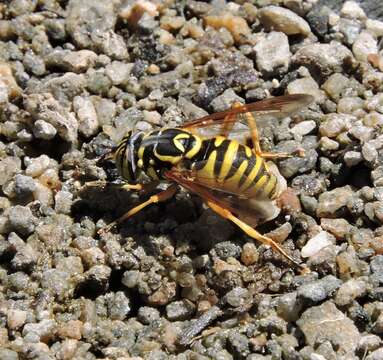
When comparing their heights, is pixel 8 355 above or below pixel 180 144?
below

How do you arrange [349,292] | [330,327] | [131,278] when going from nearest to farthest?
[330,327] < [349,292] < [131,278]

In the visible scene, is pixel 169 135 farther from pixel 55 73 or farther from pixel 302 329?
pixel 302 329

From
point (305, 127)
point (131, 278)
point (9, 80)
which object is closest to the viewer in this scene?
point (131, 278)

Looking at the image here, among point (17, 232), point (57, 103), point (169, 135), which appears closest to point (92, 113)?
A: point (57, 103)

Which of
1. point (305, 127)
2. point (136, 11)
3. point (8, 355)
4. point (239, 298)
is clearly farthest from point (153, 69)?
point (8, 355)

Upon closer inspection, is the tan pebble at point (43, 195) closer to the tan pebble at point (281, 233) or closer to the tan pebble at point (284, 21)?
the tan pebble at point (281, 233)

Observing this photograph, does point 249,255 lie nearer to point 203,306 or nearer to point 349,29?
point 203,306
